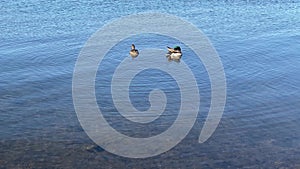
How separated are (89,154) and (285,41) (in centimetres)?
2184

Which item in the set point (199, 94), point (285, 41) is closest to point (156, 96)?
point (199, 94)

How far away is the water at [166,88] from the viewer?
20.8 m

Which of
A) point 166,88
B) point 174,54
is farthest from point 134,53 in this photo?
point 166,88

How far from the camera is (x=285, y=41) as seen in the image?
3709cm

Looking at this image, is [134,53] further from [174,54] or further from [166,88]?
[166,88]

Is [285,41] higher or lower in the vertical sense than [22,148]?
higher

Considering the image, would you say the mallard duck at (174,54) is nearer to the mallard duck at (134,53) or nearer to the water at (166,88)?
the water at (166,88)

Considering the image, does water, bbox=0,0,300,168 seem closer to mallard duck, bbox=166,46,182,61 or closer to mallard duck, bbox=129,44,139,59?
mallard duck, bbox=166,46,182,61

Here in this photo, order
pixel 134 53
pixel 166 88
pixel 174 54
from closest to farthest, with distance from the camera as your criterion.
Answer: pixel 166 88 < pixel 174 54 < pixel 134 53

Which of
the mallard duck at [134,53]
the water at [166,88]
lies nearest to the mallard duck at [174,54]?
the water at [166,88]

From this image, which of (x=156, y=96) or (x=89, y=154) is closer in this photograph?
(x=89, y=154)

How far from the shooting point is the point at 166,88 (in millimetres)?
28453

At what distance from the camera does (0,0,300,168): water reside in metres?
20.8

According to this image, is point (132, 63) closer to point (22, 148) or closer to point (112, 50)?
point (112, 50)
